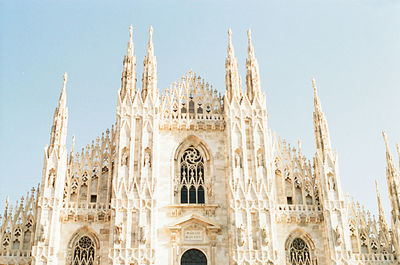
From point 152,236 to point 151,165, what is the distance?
334cm

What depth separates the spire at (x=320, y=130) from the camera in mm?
24453

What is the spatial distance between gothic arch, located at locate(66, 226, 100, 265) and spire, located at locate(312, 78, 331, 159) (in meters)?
11.4

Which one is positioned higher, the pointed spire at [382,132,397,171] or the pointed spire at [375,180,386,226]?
the pointed spire at [382,132,397,171]

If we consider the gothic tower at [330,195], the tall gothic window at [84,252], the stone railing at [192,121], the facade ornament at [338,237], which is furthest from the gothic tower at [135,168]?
the facade ornament at [338,237]

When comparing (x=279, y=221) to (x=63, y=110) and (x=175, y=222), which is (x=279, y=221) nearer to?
(x=175, y=222)

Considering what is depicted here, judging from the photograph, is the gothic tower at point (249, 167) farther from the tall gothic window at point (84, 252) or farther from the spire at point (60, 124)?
the spire at point (60, 124)

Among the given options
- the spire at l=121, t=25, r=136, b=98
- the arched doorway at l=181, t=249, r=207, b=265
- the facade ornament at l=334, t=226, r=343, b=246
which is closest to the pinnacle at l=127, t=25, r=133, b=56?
the spire at l=121, t=25, r=136, b=98

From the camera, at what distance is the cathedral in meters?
22.0

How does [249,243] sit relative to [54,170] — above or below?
below

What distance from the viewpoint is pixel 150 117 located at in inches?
956

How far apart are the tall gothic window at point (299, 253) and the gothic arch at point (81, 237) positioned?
8.67 meters

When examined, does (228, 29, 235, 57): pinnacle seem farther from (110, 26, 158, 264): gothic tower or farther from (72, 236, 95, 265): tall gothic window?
(72, 236, 95, 265): tall gothic window

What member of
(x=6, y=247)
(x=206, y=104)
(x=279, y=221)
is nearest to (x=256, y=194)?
(x=279, y=221)

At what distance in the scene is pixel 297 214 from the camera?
23250mm
